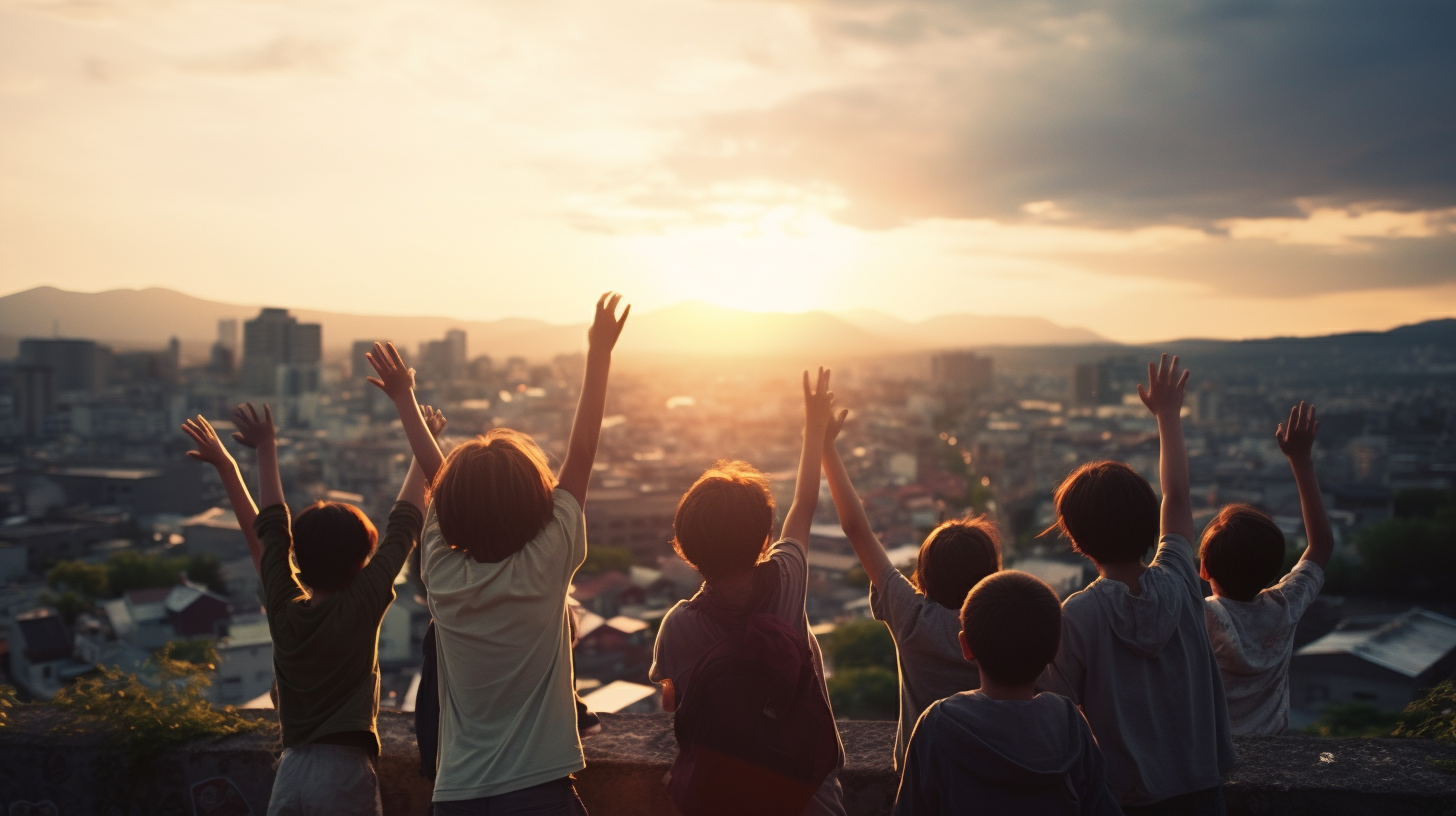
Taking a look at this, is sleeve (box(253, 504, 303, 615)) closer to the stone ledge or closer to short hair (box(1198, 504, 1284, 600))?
the stone ledge

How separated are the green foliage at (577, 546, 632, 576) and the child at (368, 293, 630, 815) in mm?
24936

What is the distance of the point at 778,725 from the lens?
1.41 m

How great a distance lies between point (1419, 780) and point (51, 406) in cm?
7461

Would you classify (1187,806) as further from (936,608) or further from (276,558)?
(276,558)

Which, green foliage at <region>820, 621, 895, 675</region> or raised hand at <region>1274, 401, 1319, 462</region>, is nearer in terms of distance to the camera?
raised hand at <region>1274, 401, 1319, 462</region>

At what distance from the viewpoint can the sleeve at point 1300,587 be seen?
1.74 metres

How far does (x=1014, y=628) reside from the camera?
1.28m

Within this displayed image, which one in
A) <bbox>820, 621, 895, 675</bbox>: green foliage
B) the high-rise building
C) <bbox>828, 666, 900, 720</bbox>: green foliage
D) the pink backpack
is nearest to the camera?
the pink backpack

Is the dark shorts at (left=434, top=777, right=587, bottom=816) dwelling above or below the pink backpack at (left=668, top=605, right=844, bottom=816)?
below

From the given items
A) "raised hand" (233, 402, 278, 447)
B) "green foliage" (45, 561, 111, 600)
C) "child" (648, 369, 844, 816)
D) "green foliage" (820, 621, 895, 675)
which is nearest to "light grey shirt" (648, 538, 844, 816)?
"child" (648, 369, 844, 816)

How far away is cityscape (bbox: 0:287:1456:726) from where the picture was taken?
16297 mm

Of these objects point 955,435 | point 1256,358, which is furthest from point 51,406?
point 1256,358

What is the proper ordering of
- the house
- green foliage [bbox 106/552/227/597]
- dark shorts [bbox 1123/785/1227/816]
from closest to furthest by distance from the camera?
dark shorts [bbox 1123/785/1227/816]
the house
green foliage [bbox 106/552/227/597]

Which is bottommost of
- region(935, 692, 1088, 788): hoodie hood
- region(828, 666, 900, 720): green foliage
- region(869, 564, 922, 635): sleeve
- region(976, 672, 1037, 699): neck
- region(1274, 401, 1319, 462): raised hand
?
region(828, 666, 900, 720): green foliage
